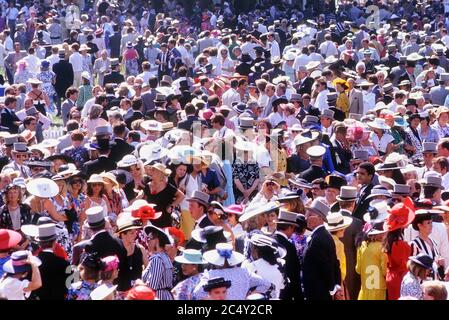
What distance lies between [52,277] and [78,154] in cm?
412

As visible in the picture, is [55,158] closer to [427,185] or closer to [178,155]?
[178,155]

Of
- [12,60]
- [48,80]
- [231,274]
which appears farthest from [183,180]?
[12,60]

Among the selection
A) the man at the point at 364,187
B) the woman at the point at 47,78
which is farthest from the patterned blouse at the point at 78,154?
the woman at the point at 47,78

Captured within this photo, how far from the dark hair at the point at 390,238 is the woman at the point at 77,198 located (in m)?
2.98

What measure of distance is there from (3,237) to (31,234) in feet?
1.23

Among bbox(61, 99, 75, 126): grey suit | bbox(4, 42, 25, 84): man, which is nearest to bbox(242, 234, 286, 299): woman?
bbox(61, 99, 75, 126): grey suit

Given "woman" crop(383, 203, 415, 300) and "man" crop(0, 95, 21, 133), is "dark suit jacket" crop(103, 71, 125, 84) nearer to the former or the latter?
"man" crop(0, 95, 21, 133)

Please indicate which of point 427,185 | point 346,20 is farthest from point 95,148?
point 346,20

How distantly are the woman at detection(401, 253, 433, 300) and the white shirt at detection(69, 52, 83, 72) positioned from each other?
13657 mm

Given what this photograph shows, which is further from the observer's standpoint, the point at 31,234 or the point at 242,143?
the point at 242,143

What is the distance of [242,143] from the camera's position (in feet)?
38.2

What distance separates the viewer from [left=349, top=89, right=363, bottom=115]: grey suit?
50.4 feet

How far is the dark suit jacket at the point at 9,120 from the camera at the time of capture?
13.8 meters
